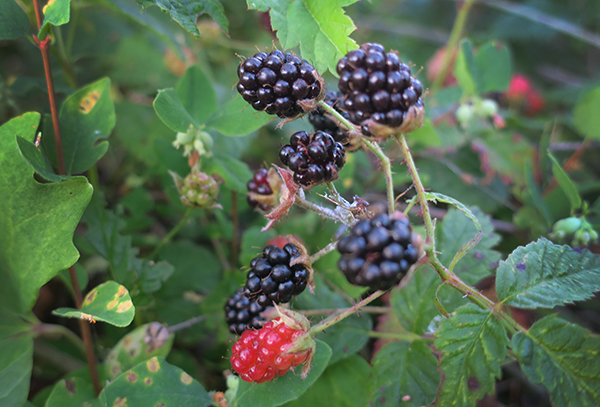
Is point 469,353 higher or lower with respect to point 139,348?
higher

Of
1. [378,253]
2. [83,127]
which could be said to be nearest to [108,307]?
[83,127]

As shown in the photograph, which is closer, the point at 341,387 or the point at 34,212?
the point at 34,212

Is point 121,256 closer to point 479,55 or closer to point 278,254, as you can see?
point 278,254

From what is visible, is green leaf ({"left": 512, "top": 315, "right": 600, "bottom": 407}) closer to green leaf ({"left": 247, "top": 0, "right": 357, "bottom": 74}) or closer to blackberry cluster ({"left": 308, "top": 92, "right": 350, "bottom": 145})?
blackberry cluster ({"left": 308, "top": 92, "right": 350, "bottom": 145})

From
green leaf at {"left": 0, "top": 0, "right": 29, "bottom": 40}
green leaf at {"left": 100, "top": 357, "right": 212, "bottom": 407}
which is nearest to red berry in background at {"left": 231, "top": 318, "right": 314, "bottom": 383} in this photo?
green leaf at {"left": 100, "top": 357, "right": 212, "bottom": 407}

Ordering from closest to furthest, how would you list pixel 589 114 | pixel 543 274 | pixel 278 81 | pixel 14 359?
pixel 278 81, pixel 543 274, pixel 14 359, pixel 589 114

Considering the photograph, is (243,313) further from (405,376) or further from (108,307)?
(405,376)

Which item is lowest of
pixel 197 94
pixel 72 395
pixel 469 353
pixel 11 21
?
pixel 72 395

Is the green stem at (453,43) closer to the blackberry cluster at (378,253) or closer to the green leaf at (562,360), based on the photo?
the green leaf at (562,360)
